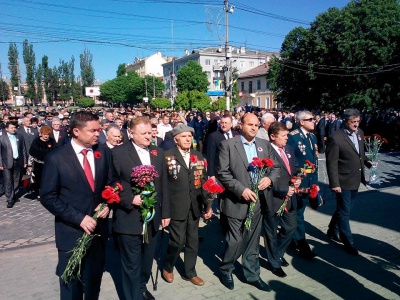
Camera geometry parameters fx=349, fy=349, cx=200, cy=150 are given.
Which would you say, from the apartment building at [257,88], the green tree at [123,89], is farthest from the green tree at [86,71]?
the apartment building at [257,88]

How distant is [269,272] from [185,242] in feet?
4.32

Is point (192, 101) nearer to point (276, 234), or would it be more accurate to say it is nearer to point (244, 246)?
point (276, 234)

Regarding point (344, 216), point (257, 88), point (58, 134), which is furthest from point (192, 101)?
point (344, 216)

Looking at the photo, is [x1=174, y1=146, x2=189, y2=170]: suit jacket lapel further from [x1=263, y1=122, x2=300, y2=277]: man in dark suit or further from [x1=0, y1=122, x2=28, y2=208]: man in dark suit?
[x1=0, y1=122, x2=28, y2=208]: man in dark suit

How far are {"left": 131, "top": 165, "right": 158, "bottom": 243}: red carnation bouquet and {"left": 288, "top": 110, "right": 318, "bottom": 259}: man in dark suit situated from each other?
265 centimetres

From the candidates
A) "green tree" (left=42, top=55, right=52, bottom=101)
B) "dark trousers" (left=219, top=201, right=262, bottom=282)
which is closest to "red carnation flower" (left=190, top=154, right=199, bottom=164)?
"dark trousers" (left=219, top=201, right=262, bottom=282)

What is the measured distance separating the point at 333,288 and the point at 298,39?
37299 millimetres

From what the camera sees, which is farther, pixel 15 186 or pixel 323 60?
pixel 323 60

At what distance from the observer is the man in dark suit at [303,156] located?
545 cm

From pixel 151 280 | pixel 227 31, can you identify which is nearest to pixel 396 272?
pixel 151 280

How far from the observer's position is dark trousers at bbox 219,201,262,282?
442 cm

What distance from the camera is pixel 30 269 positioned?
518 centimetres

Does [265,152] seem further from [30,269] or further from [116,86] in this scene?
[116,86]

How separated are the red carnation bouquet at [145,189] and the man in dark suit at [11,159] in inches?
254
